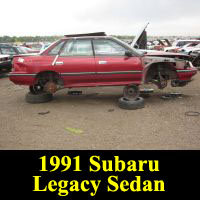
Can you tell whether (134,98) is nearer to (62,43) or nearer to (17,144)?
(62,43)

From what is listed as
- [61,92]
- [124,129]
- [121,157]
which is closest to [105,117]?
[124,129]

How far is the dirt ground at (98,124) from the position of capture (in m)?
4.18

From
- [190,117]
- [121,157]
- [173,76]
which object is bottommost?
[121,157]

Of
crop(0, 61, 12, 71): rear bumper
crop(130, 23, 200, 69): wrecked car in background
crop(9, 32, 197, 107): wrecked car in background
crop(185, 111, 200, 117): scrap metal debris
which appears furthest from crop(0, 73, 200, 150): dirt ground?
crop(0, 61, 12, 71): rear bumper

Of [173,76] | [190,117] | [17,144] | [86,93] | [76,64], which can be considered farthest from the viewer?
[86,93]

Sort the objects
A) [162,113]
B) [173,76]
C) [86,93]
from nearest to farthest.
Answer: [162,113] → [173,76] → [86,93]

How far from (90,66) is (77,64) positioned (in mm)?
324

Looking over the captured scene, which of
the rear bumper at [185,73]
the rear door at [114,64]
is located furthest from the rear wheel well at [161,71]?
the rear door at [114,64]

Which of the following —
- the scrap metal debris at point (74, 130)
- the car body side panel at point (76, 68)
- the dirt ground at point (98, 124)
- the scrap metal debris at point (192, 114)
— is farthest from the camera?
the car body side panel at point (76, 68)

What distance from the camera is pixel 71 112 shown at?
608cm

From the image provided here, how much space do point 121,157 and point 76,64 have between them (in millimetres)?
3429

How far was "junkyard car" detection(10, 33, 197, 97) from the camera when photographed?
6.33 metres

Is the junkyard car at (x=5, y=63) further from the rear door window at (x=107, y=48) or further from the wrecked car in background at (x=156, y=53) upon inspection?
the rear door window at (x=107, y=48)

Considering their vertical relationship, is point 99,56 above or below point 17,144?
above
